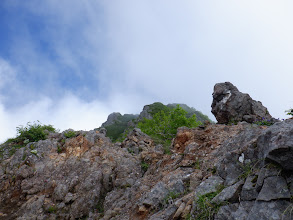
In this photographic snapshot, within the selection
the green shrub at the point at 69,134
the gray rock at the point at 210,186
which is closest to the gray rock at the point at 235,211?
the gray rock at the point at 210,186

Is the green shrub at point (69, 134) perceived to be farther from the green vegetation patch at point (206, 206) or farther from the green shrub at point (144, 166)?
the green vegetation patch at point (206, 206)

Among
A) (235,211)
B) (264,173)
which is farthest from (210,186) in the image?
(264,173)

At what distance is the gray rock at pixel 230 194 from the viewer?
5.39m

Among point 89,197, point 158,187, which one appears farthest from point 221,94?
point 89,197

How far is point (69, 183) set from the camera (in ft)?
42.3

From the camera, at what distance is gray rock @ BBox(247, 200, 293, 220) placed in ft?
13.9

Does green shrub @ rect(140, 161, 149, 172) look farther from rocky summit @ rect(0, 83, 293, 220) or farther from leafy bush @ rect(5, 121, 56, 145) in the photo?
leafy bush @ rect(5, 121, 56, 145)

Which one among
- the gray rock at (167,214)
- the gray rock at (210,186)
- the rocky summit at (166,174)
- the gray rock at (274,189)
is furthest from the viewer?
the gray rock at (167,214)

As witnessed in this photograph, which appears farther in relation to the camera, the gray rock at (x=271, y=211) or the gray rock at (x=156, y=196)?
the gray rock at (x=156, y=196)

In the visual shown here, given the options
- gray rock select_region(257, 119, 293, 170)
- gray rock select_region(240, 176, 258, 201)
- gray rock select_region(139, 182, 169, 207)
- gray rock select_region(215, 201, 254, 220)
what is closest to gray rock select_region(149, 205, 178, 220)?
gray rock select_region(139, 182, 169, 207)

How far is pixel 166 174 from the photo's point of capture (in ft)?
32.7

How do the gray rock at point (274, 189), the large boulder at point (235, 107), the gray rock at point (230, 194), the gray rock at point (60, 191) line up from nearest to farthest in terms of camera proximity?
the gray rock at point (274, 189)
the gray rock at point (230, 194)
the gray rock at point (60, 191)
the large boulder at point (235, 107)

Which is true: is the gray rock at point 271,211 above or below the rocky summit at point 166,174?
below

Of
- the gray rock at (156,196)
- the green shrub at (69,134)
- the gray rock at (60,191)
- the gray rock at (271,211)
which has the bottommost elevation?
the gray rock at (271,211)
